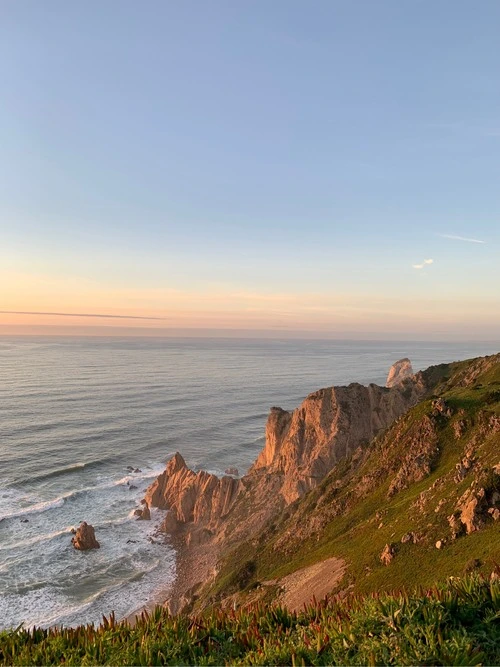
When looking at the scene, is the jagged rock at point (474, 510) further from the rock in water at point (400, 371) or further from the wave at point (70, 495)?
the rock in water at point (400, 371)

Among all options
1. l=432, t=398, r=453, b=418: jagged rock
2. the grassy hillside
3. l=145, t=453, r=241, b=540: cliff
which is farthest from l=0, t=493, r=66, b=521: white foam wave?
l=432, t=398, r=453, b=418: jagged rock

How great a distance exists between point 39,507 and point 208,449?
38.5m

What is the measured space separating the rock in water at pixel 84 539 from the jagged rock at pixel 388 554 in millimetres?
44459

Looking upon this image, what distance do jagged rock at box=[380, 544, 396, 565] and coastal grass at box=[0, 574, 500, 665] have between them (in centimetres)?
2168

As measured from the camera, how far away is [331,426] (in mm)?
66438

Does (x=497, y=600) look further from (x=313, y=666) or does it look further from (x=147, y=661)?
(x=147, y=661)

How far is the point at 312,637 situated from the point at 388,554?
24.4 meters

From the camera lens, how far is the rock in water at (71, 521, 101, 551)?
56250mm

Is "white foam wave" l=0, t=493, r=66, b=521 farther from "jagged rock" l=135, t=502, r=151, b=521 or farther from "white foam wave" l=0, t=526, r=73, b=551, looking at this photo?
"jagged rock" l=135, t=502, r=151, b=521

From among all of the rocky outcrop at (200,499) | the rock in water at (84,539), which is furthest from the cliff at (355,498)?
the rock in water at (84,539)

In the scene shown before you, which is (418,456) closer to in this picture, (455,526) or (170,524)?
(455,526)

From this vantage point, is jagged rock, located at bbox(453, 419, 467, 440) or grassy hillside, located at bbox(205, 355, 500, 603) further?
jagged rock, located at bbox(453, 419, 467, 440)

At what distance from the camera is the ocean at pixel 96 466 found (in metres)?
49.0

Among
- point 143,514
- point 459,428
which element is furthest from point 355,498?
point 143,514
